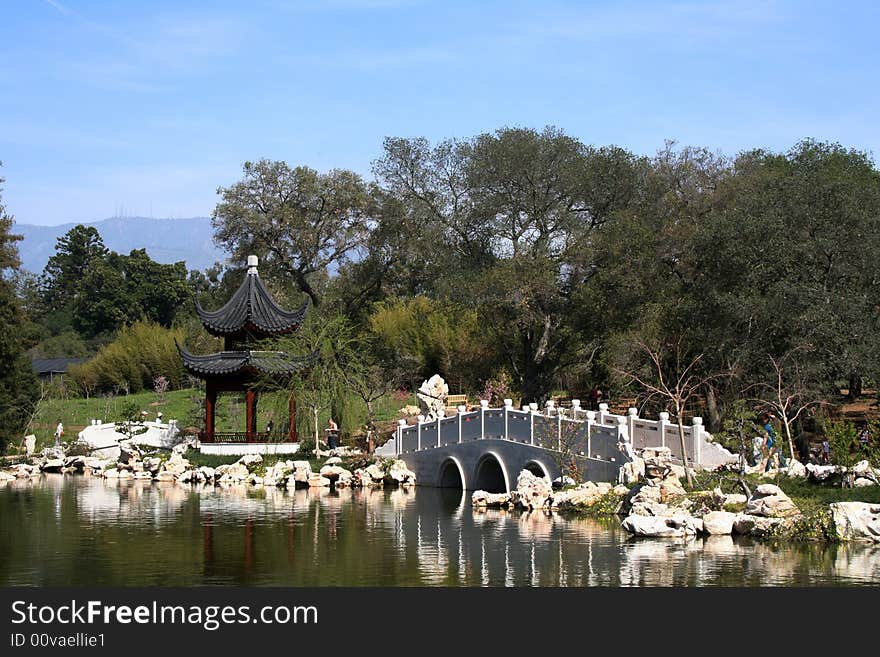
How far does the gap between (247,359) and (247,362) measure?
0.30 feet

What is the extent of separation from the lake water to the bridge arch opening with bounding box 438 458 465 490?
313cm

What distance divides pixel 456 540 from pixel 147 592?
648cm

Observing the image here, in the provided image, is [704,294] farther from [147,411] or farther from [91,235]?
[91,235]

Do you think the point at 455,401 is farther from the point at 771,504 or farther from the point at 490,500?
the point at 771,504

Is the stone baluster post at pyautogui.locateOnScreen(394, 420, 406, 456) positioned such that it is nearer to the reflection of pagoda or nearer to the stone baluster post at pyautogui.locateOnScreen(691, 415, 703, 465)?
the reflection of pagoda

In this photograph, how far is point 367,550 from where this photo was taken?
18.7 m

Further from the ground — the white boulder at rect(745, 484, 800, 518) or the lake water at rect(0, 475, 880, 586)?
the white boulder at rect(745, 484, 800, 518)

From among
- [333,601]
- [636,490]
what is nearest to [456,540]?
[636,490]

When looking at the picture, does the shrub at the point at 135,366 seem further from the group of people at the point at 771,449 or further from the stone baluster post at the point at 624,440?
the group of people at the point at 771,449

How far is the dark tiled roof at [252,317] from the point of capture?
35281mm

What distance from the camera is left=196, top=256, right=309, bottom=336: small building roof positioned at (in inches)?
1390

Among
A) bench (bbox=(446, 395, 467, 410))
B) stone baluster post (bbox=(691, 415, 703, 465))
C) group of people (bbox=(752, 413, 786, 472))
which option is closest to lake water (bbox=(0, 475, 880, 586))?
stone baluster post (bbox=(691, 415, 703, 465))

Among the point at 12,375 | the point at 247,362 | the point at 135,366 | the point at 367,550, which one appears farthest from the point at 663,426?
the point at 135,366

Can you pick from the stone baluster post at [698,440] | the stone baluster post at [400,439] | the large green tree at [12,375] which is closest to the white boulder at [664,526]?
the stone baluster post at [698,440]
